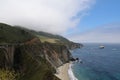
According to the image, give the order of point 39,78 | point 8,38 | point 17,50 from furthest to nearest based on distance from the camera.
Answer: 1. point 8,38
2. point 17,50
3. point 39,78

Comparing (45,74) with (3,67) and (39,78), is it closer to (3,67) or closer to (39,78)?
(39,78)

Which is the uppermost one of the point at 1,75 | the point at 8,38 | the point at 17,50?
the point at 8,38

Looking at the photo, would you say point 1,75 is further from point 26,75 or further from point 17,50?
point 17,50

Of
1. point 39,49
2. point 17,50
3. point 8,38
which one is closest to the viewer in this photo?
point 17,50

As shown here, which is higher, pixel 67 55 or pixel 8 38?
pixel 8 38

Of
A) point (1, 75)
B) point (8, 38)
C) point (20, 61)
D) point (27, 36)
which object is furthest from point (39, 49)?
point (1, 75)

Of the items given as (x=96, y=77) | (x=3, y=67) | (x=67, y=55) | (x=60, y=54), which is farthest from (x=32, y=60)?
(x=67, y=55)

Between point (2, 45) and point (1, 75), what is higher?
point (2, 45)

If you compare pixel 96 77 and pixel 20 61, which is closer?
pixel 20 61

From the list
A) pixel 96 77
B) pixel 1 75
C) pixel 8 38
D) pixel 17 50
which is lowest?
pixel 96 77
